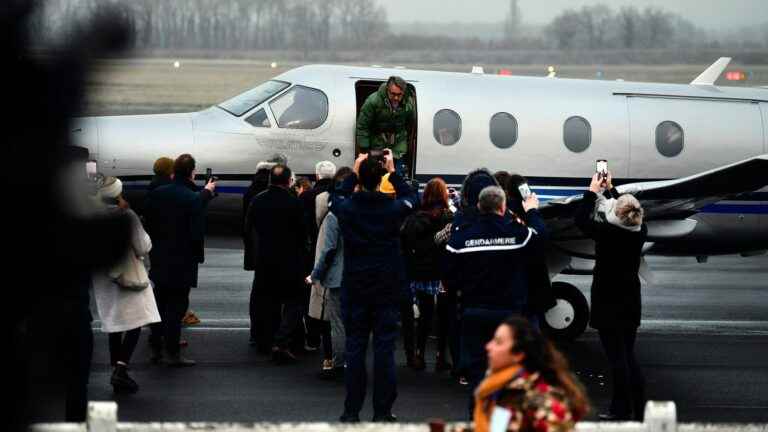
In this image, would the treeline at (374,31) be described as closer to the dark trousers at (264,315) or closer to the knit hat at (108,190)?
the dark trousers at (264,315)

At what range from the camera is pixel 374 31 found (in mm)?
49312

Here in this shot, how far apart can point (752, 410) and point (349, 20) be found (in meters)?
40.5

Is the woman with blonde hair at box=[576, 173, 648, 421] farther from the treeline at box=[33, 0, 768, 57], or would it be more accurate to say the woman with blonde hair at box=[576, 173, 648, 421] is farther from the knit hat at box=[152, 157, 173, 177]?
the treeline at box=[33, 0, 768, 57]

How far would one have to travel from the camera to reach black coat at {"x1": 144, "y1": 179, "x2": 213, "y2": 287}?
10.5m

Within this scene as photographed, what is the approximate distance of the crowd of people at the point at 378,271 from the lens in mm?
8078

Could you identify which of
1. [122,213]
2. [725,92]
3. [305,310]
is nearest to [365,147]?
[305,310]

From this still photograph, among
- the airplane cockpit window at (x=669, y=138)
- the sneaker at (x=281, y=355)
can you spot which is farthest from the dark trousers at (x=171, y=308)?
the airplane cockpit window at (x=669, y=138)

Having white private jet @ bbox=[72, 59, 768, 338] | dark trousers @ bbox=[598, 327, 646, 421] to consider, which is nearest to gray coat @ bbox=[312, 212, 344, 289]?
dark trousers @ bbox=[598, 327, 646, 421]

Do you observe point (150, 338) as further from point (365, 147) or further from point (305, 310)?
point (365, 147)

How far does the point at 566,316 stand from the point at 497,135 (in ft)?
8.01

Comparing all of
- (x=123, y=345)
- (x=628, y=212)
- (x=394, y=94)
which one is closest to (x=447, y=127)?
(x=394, y=94)

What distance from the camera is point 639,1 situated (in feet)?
169

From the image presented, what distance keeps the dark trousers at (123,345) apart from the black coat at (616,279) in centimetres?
345

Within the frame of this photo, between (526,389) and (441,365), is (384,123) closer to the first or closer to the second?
(441,365)
